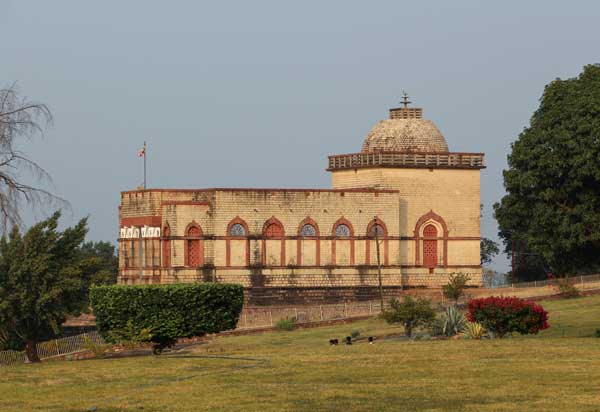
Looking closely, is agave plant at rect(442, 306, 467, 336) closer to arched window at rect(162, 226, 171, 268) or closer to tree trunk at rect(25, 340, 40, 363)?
tree trunk at rect(25, 340, 40, 363)

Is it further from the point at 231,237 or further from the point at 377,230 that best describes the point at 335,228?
the point at 231,237

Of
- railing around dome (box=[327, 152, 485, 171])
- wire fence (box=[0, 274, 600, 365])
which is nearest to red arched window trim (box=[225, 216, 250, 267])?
wire fence (box=[0, 274, 600, 365])

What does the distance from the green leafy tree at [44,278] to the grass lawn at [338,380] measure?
6.79 meters

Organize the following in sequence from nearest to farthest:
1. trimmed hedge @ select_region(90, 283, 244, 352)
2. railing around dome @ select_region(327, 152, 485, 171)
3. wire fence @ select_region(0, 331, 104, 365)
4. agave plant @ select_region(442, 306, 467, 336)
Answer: trimmed hedge @ select_region(90, 283, 244, 352), agave plant @ select_region(442, 306, 467, 336), wire fence @ select_region(0, 331, 104, 365), railing around dome @ select_region(327, 152, 485, 171)

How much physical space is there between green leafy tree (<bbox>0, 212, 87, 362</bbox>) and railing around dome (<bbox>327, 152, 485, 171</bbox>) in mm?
30445

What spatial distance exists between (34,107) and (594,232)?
124 feet

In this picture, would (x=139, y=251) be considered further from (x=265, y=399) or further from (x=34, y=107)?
(x=265, y=399)

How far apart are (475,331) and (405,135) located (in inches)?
1381

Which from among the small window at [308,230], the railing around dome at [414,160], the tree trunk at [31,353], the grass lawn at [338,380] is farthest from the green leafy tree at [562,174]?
the tree trunk at [31,353]

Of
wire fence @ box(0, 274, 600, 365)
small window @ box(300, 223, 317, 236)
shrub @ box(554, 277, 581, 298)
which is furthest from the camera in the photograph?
small window @ box(300, 223, 317, 236)

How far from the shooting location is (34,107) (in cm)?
2883

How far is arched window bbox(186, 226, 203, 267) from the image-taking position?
65.2 metres

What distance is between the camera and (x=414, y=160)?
227 feet

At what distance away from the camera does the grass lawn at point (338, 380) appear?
22531mm
